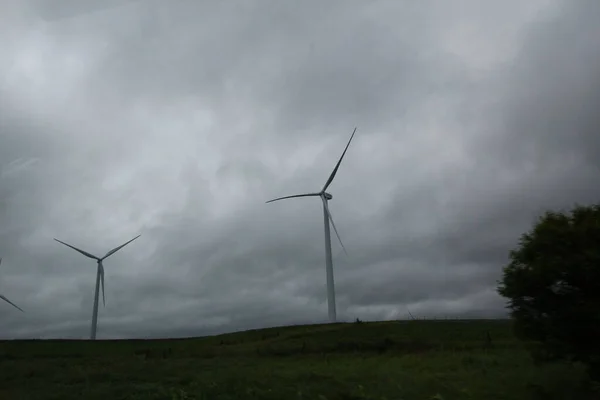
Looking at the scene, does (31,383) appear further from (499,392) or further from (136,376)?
(499,392)

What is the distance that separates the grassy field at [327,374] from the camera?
24.3 m

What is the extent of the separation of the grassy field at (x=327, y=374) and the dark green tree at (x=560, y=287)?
220 centimetres

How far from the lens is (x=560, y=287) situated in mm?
23141

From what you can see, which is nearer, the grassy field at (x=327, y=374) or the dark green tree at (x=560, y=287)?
the dark green tree at (x=560, y=287)

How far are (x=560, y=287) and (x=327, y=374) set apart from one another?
1257 centimetres

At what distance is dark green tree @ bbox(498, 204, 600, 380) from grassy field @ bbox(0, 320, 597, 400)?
86.5 inches

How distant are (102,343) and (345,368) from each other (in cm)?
4213

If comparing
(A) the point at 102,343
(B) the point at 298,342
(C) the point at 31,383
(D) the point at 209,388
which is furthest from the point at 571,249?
(A) the point at 102,343

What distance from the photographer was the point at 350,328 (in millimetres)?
67500

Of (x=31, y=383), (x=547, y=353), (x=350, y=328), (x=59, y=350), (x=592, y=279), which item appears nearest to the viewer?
(x=592, y=279)

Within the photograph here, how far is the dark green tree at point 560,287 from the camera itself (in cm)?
2239

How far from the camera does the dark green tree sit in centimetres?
2239

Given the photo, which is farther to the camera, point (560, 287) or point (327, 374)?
point (327, 374)

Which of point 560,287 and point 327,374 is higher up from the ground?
point 560,287
